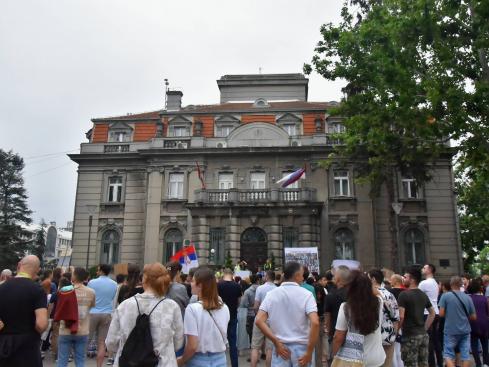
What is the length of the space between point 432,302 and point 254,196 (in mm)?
18005

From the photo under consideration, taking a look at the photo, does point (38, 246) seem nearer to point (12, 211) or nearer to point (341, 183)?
point (12, 211)

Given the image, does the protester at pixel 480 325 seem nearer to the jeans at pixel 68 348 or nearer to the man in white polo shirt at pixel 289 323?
the man in white polo shirt at pixel 289 323

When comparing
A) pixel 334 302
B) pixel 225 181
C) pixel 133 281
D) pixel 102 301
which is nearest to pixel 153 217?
pixel 225 181

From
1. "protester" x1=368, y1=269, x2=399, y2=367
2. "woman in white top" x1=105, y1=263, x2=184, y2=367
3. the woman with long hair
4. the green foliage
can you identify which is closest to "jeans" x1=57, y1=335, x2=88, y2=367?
the woman with long hair

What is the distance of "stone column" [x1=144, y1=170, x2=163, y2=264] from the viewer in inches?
1088

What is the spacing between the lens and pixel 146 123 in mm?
31172

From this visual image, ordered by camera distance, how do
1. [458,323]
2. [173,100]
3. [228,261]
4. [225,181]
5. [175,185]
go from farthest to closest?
[173,100]
[175,185]
[225,181]
[228,261]
[458,323]

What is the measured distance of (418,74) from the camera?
55.9 ft

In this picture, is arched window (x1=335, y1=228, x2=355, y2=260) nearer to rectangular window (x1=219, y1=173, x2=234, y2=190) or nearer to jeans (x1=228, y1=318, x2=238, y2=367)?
rectangular window (x1=219, y1=173, x2=234, y2=190)

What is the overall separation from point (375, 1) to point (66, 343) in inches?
800

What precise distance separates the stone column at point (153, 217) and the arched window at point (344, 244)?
446 inches

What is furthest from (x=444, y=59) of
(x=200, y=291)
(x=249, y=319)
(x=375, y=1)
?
(x=200, y=291)

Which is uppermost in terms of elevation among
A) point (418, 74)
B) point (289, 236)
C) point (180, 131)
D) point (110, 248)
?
point (180, 131)

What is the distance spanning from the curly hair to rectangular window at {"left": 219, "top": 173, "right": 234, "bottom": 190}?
23577 mm
